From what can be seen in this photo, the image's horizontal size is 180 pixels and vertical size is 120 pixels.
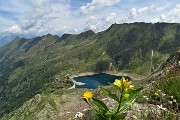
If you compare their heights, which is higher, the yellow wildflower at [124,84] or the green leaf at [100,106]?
the yellow wildflower at [124,84]

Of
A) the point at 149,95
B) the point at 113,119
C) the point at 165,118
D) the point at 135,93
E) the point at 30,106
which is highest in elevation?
the point at 135,93

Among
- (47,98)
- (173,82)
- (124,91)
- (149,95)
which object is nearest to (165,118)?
(124,91)

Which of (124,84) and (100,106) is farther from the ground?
(124,84)

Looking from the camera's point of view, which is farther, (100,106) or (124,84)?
(100,106)

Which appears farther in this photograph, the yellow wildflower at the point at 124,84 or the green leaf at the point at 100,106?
the green leaf at the point at 100,106

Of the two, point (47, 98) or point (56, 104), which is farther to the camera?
point (47, 98)

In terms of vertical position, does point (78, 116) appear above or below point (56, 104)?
above

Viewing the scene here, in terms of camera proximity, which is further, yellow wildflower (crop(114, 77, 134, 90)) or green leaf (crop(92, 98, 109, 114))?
green leaf (crop(92, 98, 109, 114))

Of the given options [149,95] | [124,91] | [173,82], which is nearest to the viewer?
[124,91]

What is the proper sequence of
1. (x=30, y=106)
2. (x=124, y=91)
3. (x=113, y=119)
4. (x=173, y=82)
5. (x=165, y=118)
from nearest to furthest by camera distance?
(x=124, y=91)
(x=113, y=119)
(x=165, y=118)
(x=173, y=82)
(x=30, y=106)

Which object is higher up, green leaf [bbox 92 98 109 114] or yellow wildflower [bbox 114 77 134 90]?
yellow wildflower [bbox 114 77 134 90]

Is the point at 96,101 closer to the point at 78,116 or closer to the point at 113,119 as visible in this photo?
the point at 113,119
